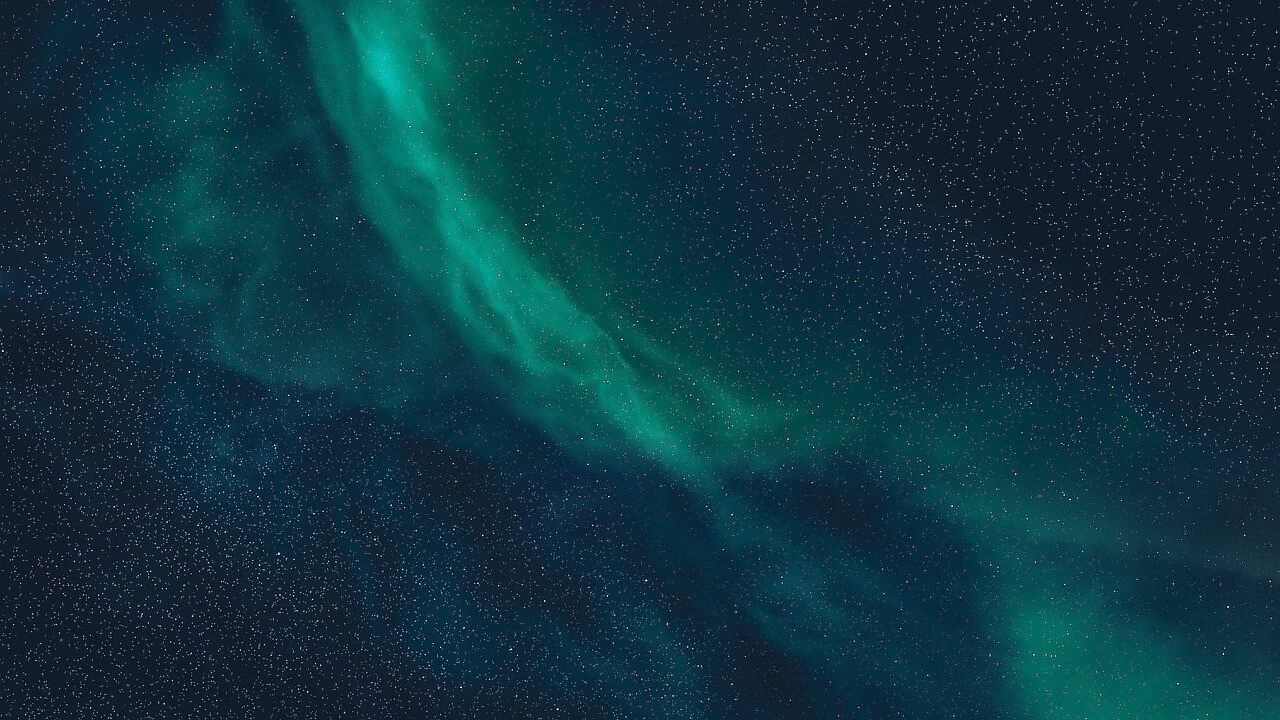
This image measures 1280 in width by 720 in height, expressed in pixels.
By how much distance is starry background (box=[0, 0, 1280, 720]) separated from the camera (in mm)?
6598

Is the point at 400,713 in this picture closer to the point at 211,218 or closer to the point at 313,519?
the point at 313,519

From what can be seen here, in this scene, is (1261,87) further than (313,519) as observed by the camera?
No

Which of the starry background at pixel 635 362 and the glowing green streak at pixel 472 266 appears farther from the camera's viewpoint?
the glowing green streak at pixel 472 266

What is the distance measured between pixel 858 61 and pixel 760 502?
3.30m

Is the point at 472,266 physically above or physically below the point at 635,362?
below

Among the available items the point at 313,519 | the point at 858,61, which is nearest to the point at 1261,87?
the point at 858,61

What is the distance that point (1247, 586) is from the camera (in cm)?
705

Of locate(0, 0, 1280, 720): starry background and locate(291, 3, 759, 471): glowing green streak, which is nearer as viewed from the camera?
locate(0, 0, 1280, 720): starry background

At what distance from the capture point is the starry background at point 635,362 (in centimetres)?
660

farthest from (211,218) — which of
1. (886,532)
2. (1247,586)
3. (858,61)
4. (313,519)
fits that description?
(1247,586)

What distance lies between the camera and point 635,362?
6969 mm

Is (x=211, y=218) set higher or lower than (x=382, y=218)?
lower

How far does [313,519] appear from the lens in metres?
7.01

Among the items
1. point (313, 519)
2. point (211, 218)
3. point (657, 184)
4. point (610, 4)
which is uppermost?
point (610, 4)
